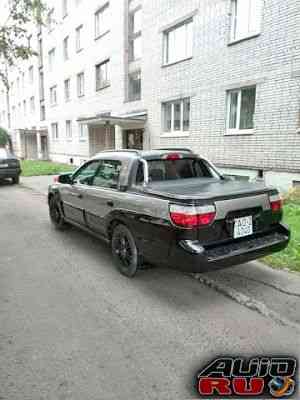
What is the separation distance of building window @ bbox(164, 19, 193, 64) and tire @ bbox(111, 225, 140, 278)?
1008 cm

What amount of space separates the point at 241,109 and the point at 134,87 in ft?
25.9

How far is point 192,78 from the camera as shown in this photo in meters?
11.8

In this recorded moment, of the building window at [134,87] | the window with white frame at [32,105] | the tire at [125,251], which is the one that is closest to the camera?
the tire at [125,251]

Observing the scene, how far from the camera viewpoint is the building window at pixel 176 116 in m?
12.4

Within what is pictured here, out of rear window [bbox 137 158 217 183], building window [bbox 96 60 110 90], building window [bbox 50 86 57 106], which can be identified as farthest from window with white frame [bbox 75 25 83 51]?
rear window [bbox 137 158 217 183]

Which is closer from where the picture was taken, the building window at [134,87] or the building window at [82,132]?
the building window at [134,87]

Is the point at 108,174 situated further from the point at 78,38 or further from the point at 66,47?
the point at 66,47

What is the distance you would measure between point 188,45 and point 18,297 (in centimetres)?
1168

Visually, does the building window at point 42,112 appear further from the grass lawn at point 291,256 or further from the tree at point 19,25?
the grass lawn at point 291,256

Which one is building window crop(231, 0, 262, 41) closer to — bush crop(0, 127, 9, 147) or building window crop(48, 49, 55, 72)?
building window crop(48, 49, 55, 72)

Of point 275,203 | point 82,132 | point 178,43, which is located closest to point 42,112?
point 82,132

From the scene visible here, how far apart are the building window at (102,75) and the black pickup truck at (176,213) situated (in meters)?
14.6

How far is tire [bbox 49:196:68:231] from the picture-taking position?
6091 mm

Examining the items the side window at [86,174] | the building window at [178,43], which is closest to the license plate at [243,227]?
the side window at [86,174]
